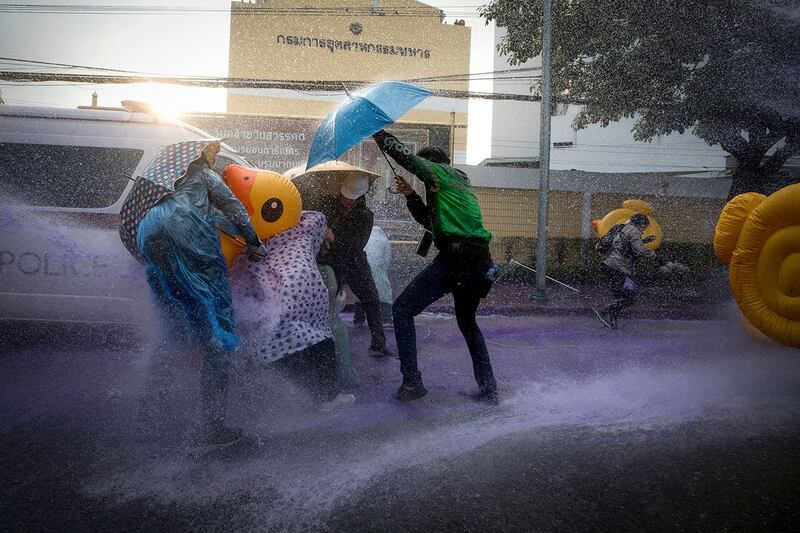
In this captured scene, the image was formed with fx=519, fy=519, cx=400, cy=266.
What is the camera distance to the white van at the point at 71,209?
4355 millimetres

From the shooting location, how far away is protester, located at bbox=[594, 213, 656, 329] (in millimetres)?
6879

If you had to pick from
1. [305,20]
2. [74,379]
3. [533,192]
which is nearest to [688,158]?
[533,192]

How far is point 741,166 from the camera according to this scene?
11.7 metres

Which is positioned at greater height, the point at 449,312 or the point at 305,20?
the point at 305,20

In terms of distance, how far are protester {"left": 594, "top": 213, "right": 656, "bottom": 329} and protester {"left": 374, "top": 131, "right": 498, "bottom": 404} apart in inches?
157

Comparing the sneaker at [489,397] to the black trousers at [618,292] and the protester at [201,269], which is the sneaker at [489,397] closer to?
the protester at [201,269]

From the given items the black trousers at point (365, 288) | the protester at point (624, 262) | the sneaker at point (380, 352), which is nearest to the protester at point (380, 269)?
the black trousers at point (365, 288)

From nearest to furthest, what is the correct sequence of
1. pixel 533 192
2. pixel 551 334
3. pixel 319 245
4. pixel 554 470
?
pixel 554 470 < pixel 319 245 < pixel 551 334 < pixel 533 192

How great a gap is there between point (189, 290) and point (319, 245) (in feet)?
3.34

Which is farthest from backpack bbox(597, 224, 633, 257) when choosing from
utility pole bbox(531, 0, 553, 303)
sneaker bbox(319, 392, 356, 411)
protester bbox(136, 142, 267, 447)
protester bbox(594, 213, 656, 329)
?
protester bbox(136, 142, 267, 447)

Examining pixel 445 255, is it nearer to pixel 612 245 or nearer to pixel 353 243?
pixel 353 243

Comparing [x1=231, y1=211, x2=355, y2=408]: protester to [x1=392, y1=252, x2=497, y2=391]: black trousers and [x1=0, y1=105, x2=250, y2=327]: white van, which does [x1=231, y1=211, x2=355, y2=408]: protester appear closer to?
[x1=392, y1=252, x2=497, y2=391]: black trousers

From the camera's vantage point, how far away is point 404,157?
318 centimetres

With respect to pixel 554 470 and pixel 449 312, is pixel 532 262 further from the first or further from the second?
pixel 554 470
